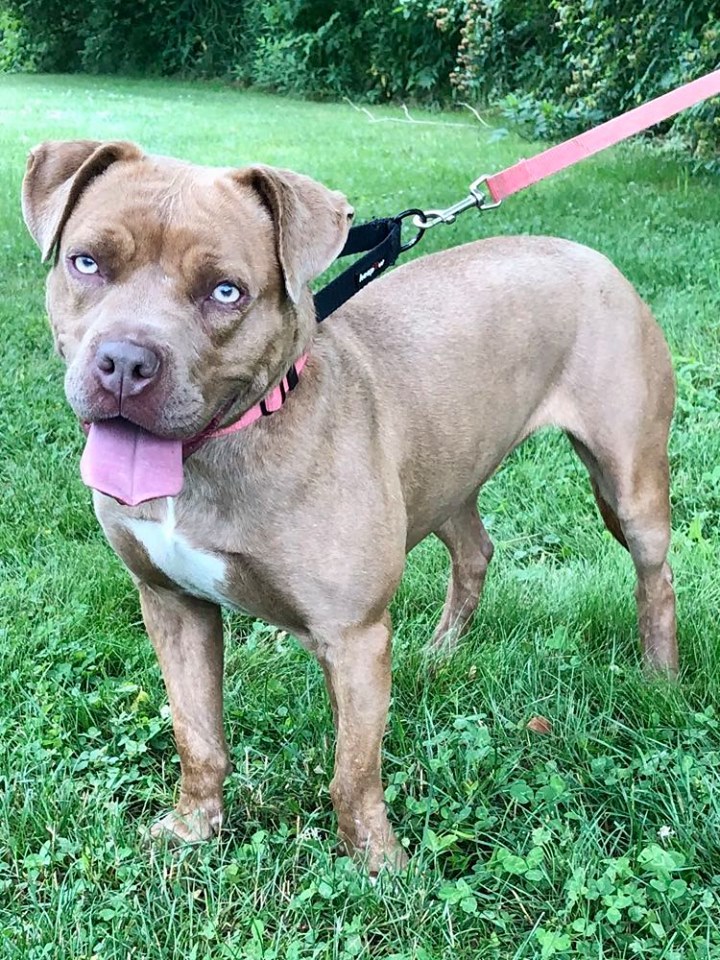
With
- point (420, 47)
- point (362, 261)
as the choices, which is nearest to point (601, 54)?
point (362, 261)

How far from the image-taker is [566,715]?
3.08 metres

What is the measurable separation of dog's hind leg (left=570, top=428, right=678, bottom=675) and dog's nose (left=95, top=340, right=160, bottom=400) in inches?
70.2

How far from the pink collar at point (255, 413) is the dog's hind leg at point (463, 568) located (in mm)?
1288

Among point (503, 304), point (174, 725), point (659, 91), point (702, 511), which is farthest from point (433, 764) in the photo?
point (659, 91)

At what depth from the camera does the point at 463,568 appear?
3.66m

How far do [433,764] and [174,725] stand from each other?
0.73 m

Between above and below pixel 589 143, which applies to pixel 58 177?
above

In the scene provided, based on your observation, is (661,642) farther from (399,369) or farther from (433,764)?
(399,369)

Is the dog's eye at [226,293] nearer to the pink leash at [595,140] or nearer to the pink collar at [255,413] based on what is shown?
the pink collar at [255,413]

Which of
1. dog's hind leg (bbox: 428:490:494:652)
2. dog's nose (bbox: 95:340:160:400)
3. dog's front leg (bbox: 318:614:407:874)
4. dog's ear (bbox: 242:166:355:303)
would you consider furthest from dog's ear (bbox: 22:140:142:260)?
dog's hind leg (bbox: 428:490:494:652)

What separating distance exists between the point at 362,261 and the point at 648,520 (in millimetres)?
1314

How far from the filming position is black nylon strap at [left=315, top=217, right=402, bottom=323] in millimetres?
2750

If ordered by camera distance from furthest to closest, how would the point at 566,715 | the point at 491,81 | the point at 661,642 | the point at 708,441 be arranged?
the point at 491,81 < the point at 708,441 < the point at 661,642 < the point at 566,715

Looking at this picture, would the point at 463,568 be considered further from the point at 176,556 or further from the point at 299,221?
the point at 299,221
